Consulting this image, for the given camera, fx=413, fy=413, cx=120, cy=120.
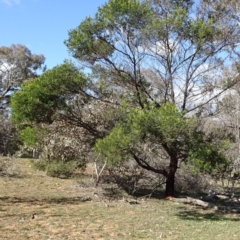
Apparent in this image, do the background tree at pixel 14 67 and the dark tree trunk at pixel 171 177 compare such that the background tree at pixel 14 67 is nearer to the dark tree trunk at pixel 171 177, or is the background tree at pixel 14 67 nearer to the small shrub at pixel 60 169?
the small shrub at pixel 60 169

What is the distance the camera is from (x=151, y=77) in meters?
13.9

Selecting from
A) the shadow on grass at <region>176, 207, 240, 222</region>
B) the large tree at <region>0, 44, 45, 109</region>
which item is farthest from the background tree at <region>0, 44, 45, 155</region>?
the shadow on grass at <region>176, 207, 240, 222</region>

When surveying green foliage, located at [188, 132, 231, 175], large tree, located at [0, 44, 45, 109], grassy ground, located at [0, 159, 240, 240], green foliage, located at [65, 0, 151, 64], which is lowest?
grassy ground, located at [0, 159, 240, 240]

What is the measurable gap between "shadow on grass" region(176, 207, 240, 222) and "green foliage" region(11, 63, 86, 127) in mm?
5035

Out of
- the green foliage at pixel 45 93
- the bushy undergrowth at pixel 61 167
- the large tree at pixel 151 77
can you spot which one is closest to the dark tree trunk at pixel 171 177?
the large tree at pixel 151 77

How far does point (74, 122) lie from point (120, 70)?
2.41 metres

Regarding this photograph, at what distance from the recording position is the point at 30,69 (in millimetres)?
38688

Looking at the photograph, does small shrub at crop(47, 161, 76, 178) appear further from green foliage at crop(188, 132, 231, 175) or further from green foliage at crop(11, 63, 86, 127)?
green foliage at crop(188, 132, 231, 175)

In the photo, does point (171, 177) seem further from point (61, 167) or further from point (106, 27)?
point (61, 167)

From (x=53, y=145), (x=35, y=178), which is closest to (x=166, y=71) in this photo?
(x=53, y=145)

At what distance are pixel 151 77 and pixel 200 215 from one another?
475 cm

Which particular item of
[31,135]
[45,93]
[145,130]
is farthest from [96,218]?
[45,93]

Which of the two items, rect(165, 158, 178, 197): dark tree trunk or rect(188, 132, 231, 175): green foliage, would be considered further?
rect(165, 158, 178, 197): dark tree trunk

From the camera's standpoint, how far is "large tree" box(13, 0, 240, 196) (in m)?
10.9
